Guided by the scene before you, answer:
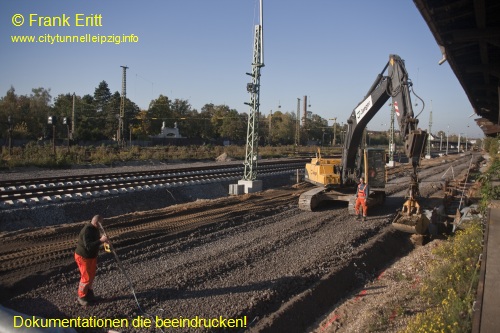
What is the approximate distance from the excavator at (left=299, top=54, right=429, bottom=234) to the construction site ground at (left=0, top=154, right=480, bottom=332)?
3.78ft

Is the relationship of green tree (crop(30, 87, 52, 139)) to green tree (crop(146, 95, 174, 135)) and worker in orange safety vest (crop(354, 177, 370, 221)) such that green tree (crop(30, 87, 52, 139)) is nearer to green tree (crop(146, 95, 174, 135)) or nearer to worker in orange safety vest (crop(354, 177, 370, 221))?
green tree (crop(146, 95, 174, 135))

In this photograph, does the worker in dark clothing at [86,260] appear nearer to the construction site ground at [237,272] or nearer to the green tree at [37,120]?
the construction site ground at [237,272]

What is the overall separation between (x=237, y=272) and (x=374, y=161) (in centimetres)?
844

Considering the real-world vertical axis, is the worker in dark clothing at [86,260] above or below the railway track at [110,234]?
above

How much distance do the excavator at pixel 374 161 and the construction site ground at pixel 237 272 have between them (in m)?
1.15

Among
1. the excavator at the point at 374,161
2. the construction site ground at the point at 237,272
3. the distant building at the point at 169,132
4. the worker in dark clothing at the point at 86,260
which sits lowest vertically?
the construction site ground at the point at 237,272

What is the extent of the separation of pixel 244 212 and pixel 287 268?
20.6ft

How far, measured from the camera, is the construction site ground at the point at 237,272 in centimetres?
699

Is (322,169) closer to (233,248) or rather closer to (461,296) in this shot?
(233,248)

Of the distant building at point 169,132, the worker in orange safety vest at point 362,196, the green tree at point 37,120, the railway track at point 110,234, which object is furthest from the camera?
the distant building at point 169,132

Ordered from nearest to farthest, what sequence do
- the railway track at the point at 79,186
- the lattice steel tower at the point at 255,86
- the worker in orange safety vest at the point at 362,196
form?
the worker in orange safety vest at the point at 362,196 < the railway track at the point at 79,186 < the lattice steel tower at the point at 255,86

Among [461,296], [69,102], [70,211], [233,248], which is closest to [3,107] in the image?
[69,102]

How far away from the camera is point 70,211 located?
48.6ft

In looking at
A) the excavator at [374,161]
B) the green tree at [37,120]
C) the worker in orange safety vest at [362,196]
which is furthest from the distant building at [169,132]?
the worker in orange safety vest at [362,196]
